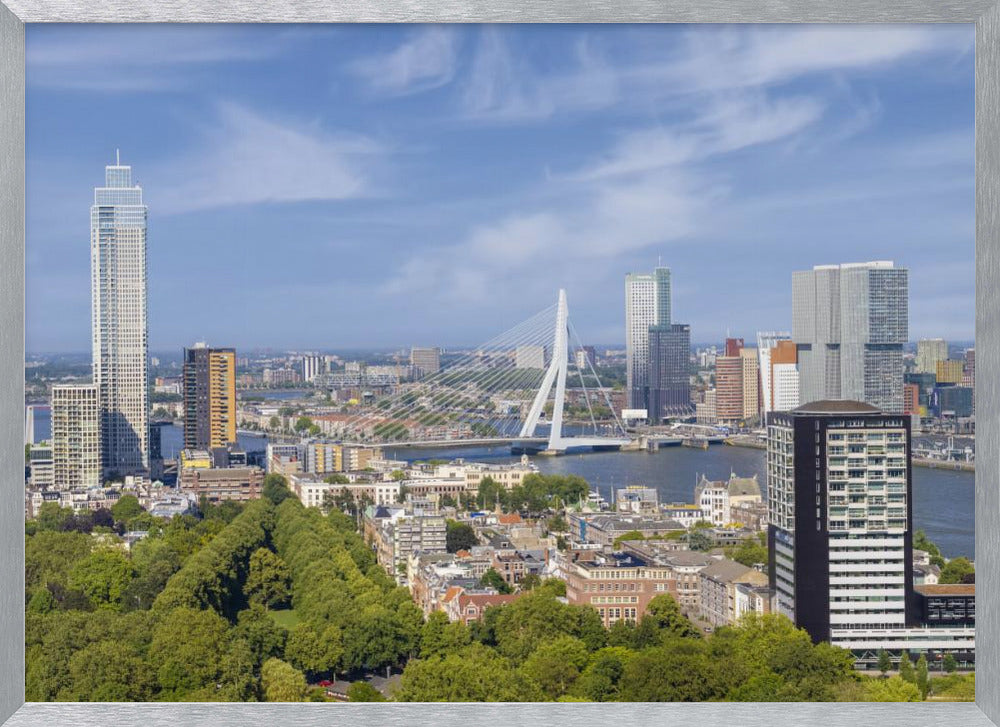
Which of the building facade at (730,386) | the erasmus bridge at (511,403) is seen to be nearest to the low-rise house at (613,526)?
the building facade at (730,386)

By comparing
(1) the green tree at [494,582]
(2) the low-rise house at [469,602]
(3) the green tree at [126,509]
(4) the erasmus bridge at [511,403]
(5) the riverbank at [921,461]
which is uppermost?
(4) the erasmus bridge at [511,403]

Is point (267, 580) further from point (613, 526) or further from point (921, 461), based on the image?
point (921, 461)

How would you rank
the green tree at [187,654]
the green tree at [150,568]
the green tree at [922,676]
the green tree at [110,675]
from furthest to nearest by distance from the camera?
the green tree at [150,568] < the green tree at [187,654] < the green tree at [922,676] < the green tree at [110,675]

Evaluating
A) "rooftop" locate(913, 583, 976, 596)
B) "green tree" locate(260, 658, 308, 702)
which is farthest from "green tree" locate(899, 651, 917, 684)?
"green tree" locate(260, 658, 308, 702)

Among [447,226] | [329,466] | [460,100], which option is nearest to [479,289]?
[447,226]

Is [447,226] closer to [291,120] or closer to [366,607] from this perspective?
[291,120]

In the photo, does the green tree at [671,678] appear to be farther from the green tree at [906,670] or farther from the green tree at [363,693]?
the green tree at [363,693]

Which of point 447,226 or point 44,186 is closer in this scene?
point 44,186
